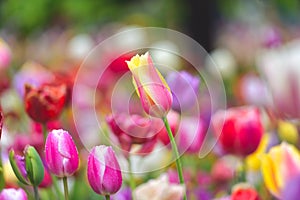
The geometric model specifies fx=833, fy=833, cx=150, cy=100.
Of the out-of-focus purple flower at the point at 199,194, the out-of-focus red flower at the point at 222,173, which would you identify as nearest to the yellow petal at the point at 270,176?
the out-of-focus purple flower at the point at 199,194

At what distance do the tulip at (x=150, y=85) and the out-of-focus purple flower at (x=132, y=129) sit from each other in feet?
0.33

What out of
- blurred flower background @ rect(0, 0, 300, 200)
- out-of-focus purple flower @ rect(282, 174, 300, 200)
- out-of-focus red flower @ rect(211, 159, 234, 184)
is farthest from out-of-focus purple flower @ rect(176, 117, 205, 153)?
out-of-focus purple flower @ rect(282, 174, 300, 200)

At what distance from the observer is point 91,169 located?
2.38 ft

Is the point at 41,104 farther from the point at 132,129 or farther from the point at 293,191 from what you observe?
the point at 293,191

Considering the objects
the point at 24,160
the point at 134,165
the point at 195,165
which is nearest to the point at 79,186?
the point at 134,165

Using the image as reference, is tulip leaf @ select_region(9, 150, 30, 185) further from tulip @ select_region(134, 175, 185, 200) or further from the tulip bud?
tulip @ select_region(134, 175, 185, 200)

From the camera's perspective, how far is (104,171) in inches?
28.5

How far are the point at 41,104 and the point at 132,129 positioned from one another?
0.13 meters

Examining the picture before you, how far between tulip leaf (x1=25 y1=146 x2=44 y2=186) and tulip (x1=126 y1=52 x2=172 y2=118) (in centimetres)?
11

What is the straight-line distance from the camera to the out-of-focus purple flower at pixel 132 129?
836 mm

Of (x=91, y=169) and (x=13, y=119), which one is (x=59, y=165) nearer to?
(x=91, y=169)

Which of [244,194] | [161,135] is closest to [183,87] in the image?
[161,135]

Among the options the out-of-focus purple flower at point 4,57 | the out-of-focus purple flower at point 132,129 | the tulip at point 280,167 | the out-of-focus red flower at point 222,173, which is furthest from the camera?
the out-of-focus purple flower at point 4,57

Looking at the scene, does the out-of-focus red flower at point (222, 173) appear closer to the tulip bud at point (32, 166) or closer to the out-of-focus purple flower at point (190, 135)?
the out-of-focus purple flower at point (190, 135)
